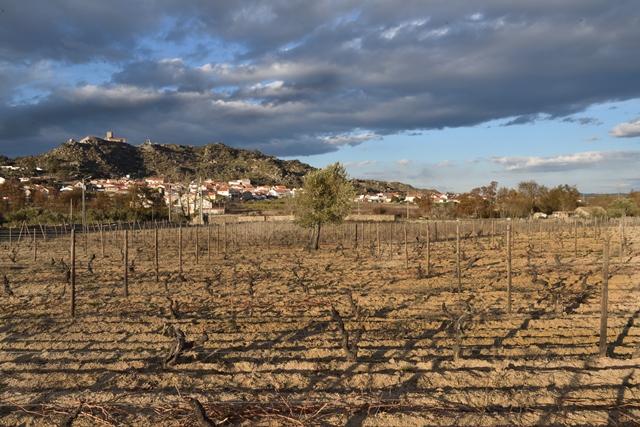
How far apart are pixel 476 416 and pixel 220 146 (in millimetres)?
159586

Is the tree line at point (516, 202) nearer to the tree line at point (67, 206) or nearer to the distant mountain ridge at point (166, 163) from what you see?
the tree line at point (67, 206)

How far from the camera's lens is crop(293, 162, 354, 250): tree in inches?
1004

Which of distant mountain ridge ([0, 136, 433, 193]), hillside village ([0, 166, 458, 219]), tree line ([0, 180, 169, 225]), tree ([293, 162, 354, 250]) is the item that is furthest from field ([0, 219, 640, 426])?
distant mountain ridge ([0, 136, 433, 193])

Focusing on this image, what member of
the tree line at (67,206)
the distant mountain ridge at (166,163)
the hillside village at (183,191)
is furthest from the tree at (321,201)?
the distant mountain ridge at (166,163)

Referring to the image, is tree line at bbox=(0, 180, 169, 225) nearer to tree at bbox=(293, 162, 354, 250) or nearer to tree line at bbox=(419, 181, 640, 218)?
tree at bbox=(293, 162, 354, 250)

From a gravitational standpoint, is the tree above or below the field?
above

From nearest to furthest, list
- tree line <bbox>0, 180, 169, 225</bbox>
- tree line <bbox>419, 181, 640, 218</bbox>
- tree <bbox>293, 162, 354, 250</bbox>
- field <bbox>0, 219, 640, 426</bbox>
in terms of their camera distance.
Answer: field <bbox>0, 219, 640, 426</bbox>, tree <bbox>293, 162, 354, 250</bbox>, tree line <bbox>0, 180, 169, 225</bbox>, tree line <bbox>419, 181, 640, 218</bbox>

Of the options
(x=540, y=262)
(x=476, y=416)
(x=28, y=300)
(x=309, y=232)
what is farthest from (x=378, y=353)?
(x=309, y=232)

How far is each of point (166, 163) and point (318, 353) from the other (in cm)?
13255

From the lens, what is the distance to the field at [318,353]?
5.12 metres

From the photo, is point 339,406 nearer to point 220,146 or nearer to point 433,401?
point 433,401

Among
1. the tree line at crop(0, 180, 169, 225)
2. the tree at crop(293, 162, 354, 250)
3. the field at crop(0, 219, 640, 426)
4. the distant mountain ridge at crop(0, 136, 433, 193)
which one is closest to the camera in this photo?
the field at crop(0, 219, 640, 426)

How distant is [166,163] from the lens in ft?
428

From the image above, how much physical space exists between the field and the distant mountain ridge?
8866cm
